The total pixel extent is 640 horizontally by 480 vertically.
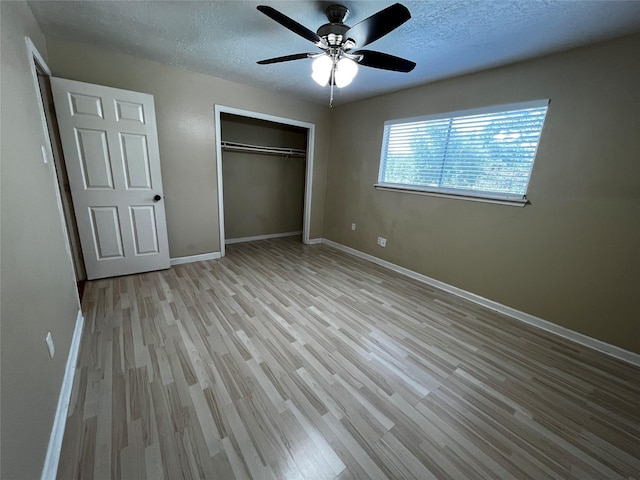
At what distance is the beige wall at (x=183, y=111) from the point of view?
2461 mm

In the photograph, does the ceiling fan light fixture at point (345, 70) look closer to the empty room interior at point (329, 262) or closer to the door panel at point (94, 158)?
the empty room interior at point (329, 262)

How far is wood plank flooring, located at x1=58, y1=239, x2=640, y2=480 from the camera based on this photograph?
115 centimetres

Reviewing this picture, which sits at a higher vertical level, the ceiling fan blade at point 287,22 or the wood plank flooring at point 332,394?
the ceiling fan blade at point 287,22

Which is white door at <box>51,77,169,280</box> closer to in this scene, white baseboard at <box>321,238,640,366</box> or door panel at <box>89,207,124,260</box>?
door panel at <box>89,207,124,260</box>

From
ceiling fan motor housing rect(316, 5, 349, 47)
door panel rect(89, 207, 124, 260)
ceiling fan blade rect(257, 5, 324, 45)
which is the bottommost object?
door panel rect(89, 207, 124, 260)

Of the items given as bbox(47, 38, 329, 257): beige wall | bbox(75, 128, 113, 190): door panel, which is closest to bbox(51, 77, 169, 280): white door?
bbox(75, 128, 113, 190): door panel

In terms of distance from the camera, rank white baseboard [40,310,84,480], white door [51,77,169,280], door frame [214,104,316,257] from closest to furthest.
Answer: white baseboard [40,310,84,480] → white door [51,77,169,280] → door frame [214,104,316,257]

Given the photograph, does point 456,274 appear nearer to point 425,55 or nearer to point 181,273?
point 425,55

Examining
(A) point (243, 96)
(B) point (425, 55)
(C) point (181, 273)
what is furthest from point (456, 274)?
(A) point (243, 96)

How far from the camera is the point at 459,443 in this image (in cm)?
125

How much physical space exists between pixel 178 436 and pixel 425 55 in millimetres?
3303

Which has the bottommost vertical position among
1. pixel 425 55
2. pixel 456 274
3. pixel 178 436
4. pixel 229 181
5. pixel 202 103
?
pixel 178 436

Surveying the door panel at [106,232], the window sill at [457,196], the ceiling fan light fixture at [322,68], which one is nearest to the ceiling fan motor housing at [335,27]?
the ceiling fan light fixture at [322,68]

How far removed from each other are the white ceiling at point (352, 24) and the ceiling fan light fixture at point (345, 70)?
0.31 m
